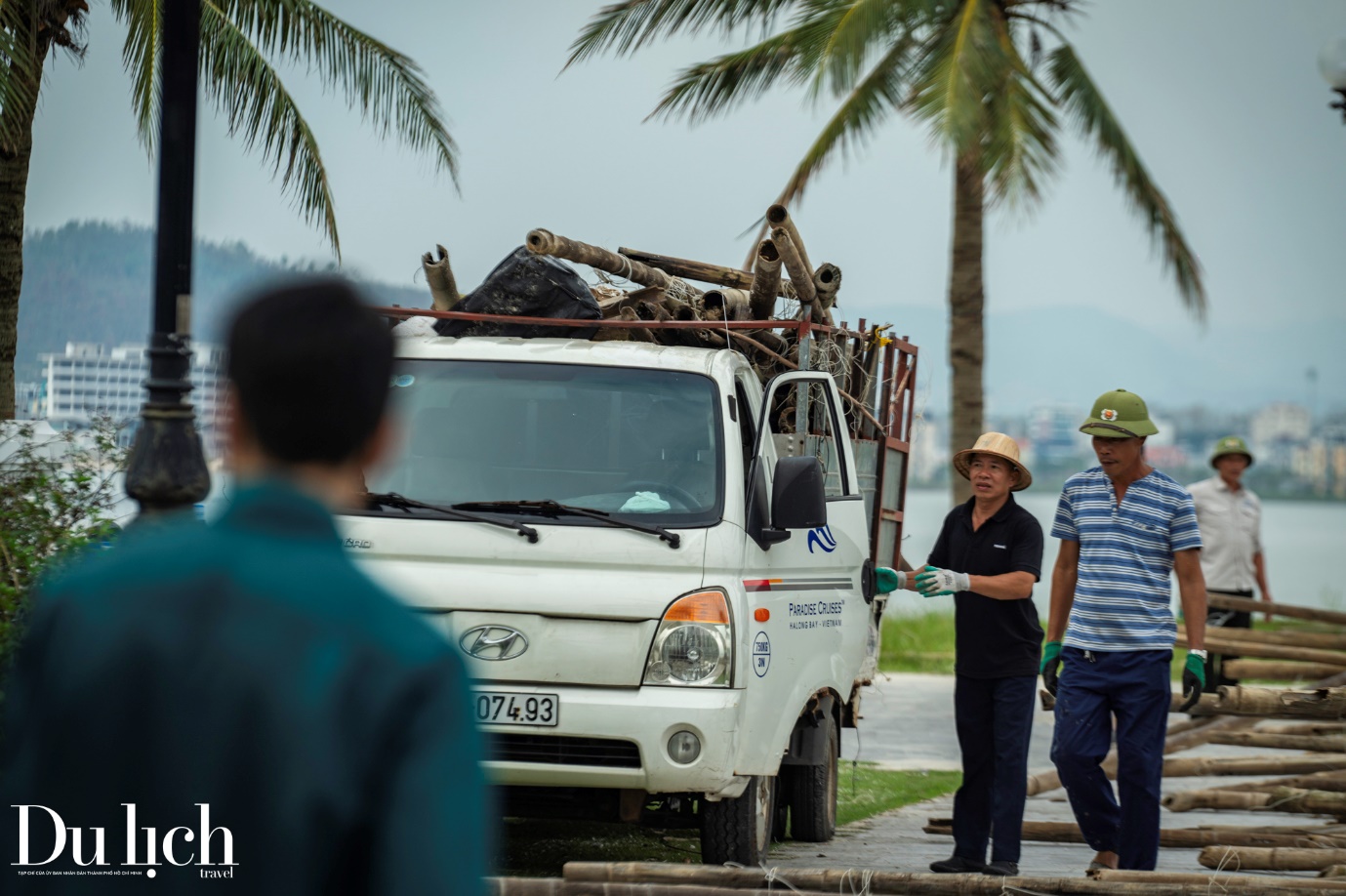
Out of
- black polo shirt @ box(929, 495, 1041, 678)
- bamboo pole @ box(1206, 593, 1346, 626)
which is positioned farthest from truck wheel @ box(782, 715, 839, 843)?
bamboo pole @ box(1206, 593, 1346, 626)

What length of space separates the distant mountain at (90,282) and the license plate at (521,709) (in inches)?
253

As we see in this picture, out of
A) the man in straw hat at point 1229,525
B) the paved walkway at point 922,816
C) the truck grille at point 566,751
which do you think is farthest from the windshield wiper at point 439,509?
the man in straw hat at point 1229,525

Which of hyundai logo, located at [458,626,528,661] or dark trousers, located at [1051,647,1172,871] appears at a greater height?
hyundai logo, located at [458,626,528,661]

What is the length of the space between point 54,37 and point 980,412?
36.7 ft

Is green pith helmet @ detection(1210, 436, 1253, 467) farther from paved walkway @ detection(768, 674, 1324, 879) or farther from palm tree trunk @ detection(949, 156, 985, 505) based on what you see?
palm tree trunk @ detection(949, 156, 985, 505)

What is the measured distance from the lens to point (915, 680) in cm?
1802

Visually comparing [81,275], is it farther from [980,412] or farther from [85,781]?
[85,781]

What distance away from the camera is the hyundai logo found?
20.7 ft

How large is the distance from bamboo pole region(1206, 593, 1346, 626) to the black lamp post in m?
8.38

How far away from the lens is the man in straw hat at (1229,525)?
13656 mm

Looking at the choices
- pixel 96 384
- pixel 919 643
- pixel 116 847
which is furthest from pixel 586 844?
pixel 919 643

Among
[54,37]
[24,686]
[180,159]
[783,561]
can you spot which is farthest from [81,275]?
[24,686]

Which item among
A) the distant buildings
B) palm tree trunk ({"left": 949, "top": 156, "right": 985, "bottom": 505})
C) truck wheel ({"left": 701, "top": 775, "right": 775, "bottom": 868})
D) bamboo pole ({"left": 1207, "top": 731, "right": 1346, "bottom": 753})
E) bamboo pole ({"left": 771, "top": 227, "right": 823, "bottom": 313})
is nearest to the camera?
truck wheel ({"left": 701, "top": 775, "right": 775, "bottom": 868})

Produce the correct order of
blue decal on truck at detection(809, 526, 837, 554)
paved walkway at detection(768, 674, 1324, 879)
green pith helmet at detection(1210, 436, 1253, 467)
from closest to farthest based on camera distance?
blue decal on truck at detection(809, 526, 837, 554)
paved walkway at detection(768, 674, 1324, 879)
green pith helmet at detection(1210, 436, 1253, 467)
